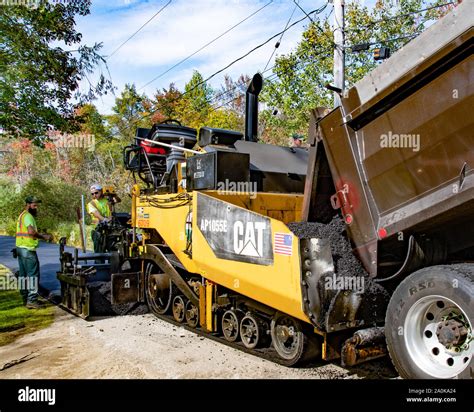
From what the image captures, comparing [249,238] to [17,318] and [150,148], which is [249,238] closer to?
[150,148]

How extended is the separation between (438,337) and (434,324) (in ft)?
0.36

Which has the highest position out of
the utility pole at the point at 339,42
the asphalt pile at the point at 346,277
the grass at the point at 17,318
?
the utility pole at the point at 339,42

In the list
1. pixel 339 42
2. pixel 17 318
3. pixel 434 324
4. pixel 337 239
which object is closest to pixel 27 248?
pixel 17 318

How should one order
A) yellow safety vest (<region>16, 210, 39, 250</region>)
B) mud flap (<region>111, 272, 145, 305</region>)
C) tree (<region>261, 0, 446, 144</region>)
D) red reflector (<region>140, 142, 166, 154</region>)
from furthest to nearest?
1. tree (<region>261, 0, 446, 144</region>)
2. yellow safety vest (<region>16, 210, 39, 250</region>)
3. red reflector (<region>140, 142, 166, 154</region>)
4. mud flap (<region>111, 272, 145, 305</region>)

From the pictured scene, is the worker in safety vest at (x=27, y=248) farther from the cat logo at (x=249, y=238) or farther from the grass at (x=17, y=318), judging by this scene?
the cat logo at (x=249, y=238)

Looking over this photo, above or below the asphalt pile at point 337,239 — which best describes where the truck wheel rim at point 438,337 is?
below

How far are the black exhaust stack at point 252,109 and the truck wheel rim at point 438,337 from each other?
441 cm

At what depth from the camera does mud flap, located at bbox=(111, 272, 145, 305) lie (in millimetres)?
7039

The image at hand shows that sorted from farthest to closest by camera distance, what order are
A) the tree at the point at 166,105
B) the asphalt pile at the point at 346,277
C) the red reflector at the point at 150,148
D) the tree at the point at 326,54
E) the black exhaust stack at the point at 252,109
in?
the tree at the point at 166,105
the tree at the point at 326,54
the red reflector at the point at 150,148
the black exhaust stack at the point at 252,109
the asphalt pile at the point at 346,277

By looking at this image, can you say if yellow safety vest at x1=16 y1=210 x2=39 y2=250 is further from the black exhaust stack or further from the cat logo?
the cat logo

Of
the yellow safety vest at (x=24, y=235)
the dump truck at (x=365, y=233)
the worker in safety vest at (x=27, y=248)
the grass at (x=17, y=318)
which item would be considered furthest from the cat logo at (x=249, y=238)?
the yellow safety vest at (x=24, y=235)

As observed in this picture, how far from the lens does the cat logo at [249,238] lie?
14.7ft

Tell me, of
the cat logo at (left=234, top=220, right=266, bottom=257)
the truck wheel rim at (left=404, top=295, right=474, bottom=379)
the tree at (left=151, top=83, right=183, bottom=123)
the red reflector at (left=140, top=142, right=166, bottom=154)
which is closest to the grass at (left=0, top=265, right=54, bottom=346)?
the red reflector at (left=140, top=142, right=166, bottom=154)

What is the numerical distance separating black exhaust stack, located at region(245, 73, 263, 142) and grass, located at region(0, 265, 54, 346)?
413 centimetres
